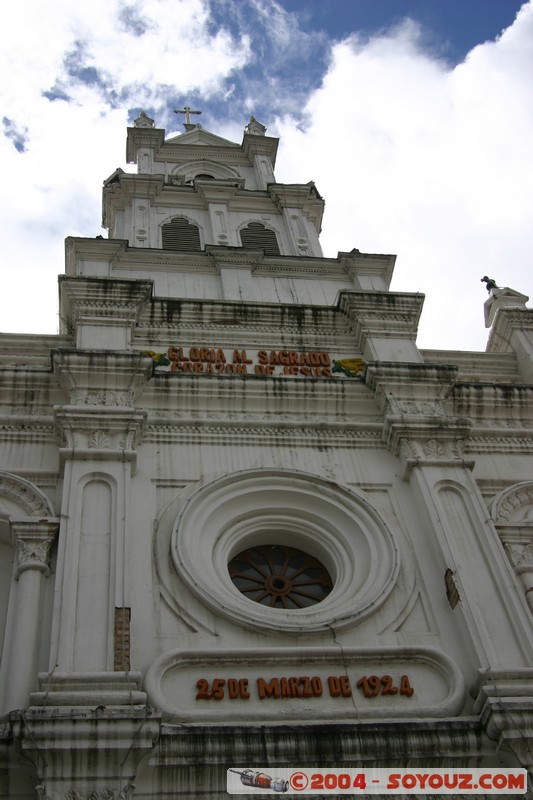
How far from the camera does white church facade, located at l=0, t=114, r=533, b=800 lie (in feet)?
29.6

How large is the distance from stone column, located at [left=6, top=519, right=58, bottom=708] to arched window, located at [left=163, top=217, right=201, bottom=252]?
35.6 ft

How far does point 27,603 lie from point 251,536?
333 centimetres

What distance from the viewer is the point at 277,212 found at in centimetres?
2309

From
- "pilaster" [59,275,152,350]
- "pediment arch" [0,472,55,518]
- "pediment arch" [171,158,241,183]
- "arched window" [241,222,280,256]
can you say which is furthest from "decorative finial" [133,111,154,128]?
"pediment arch" [0,472,55,518]

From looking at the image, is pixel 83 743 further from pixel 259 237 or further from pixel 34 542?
pixel 259 237

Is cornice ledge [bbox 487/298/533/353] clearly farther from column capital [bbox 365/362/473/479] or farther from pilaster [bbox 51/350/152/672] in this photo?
pilaster [bbox 51/350/152/672]

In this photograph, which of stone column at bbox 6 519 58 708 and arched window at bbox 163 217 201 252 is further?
arched window at bbox 163 217 201 252

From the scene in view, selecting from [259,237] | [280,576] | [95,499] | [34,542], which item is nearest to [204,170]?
[259,237]

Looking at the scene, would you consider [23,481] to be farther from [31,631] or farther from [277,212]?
[277,212]

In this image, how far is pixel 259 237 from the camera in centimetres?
2203

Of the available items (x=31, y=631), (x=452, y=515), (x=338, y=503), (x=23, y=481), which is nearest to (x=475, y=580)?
(x=452, y=515)

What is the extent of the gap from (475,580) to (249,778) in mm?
4140

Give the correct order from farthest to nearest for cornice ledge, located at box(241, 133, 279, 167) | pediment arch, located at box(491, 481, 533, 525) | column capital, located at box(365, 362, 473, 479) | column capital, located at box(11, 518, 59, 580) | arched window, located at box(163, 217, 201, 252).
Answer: cornice ledge, located at box(241, 133, 279, 167)
arched window, located at box(163, 217, 201, 252)
column capital, located at box(365, 362, 473, 479)
pediment arch, located at box(491, 481, 533, 525)
column capital, located at box(11, 518, 59, 580)

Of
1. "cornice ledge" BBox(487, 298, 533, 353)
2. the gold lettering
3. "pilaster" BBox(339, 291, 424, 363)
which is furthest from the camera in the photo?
"cornice ledge" BBox(487, 298, 533, 353)
